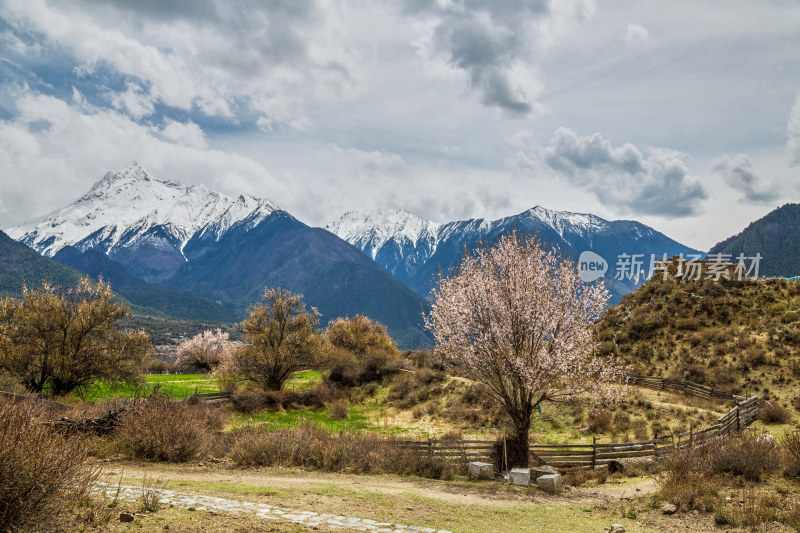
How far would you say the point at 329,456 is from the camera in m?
16.4

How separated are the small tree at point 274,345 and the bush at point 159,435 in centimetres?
2386

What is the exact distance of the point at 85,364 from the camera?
92.7 feet

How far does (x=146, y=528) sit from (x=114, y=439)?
11923mm

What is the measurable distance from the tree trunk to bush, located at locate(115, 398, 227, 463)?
467 inches

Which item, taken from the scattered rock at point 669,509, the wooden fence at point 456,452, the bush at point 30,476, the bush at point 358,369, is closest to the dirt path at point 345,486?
the scattered rock at point 669,509

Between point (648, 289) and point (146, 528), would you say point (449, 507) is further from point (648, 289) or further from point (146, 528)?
point (648, 289)

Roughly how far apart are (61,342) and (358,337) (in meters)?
36.2

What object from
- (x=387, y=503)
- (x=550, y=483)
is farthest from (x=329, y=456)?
(x=550, y=483)

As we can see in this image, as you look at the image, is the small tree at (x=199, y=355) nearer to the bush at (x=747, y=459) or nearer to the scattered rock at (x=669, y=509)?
the bush at (x=747, y=459)

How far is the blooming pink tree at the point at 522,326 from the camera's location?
15.4 m

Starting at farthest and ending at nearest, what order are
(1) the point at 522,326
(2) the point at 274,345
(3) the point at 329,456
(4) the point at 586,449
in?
1. (2) the point at 274,345
2. (4) the point at 586,449
3. (3) the point at 329,456
4. (1) the point at 522,326

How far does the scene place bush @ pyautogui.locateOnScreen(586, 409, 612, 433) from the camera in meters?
26.0

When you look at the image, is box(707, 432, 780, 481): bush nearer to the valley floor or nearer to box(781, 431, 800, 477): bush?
box(781, 431, 800, 477): bush

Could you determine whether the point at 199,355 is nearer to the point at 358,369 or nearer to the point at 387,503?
the point at 358,369
